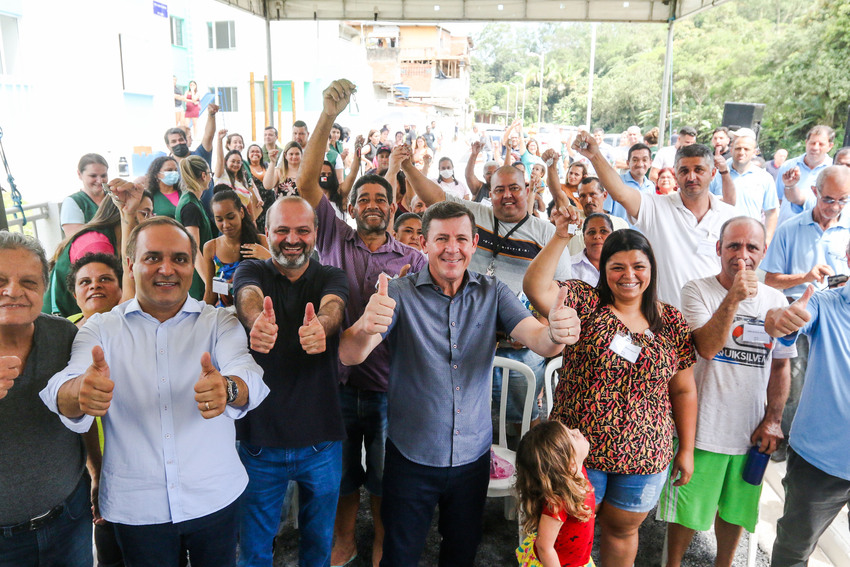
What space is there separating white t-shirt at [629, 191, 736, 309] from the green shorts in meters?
0.89

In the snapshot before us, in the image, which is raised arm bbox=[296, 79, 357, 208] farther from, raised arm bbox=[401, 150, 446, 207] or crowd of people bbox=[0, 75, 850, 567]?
raised arm bbox=[401, 150, 446, 207]

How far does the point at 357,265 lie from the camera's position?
8.54 ft

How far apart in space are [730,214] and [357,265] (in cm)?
211

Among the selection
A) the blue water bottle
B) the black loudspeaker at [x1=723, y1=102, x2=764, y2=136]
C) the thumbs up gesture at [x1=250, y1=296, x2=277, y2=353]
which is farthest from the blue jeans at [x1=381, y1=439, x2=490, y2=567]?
the black loudspeaker at [x1=723, y1=102, x2=764, y2=136]

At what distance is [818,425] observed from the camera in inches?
81.1

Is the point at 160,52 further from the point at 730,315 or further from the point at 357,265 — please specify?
the point at 730,315

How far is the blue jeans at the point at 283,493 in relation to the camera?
1988 millimetres

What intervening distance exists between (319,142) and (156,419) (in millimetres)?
1430

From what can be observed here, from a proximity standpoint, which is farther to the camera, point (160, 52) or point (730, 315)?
point (160, 52)

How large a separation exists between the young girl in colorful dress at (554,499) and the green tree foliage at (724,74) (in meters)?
6.79

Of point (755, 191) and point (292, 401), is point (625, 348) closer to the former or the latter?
point (292, 401)

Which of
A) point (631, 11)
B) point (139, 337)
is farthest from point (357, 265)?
point (631, 11)

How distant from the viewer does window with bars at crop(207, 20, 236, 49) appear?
19369 mm

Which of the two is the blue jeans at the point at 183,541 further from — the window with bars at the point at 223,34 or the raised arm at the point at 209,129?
the window with bars at the point at 223,34
